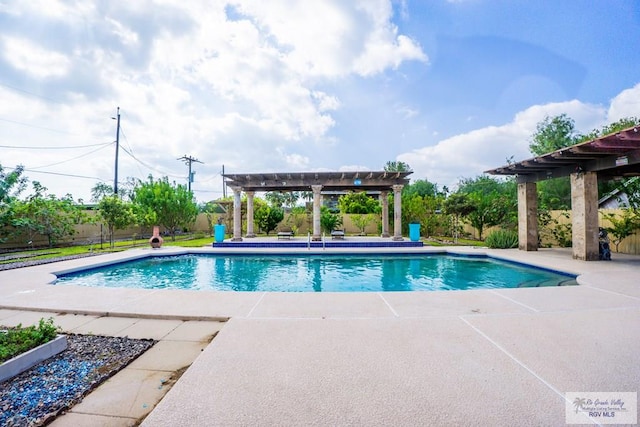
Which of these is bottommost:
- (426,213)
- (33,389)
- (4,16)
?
(33,389)

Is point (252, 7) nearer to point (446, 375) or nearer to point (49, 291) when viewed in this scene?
point (49, 291)

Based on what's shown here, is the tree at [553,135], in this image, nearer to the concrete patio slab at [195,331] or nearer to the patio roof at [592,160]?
the patio roof at [592,160]

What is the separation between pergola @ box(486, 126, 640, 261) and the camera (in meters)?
7.61

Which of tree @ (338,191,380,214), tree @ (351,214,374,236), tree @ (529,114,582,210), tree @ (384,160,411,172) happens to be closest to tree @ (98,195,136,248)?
tree @ (351,214,374,236)

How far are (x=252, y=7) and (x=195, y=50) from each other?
8.52 feet

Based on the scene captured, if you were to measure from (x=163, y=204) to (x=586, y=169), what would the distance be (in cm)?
2075

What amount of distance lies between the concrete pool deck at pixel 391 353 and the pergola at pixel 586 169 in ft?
14.5

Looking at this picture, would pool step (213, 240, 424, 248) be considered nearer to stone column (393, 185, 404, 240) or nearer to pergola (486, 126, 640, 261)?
stone column (393, 185, 404, 240)

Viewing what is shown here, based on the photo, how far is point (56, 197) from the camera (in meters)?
15.2

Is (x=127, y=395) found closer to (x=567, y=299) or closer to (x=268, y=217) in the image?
(x=567, y=299)

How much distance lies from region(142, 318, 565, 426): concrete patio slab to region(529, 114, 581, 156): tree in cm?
2663

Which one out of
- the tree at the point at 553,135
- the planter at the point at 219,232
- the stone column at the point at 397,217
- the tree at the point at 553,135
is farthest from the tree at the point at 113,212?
the tree at the point at 553,135

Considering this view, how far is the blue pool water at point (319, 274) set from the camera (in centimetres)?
736

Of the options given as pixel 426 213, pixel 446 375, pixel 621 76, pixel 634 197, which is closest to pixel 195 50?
pixel 446 375
